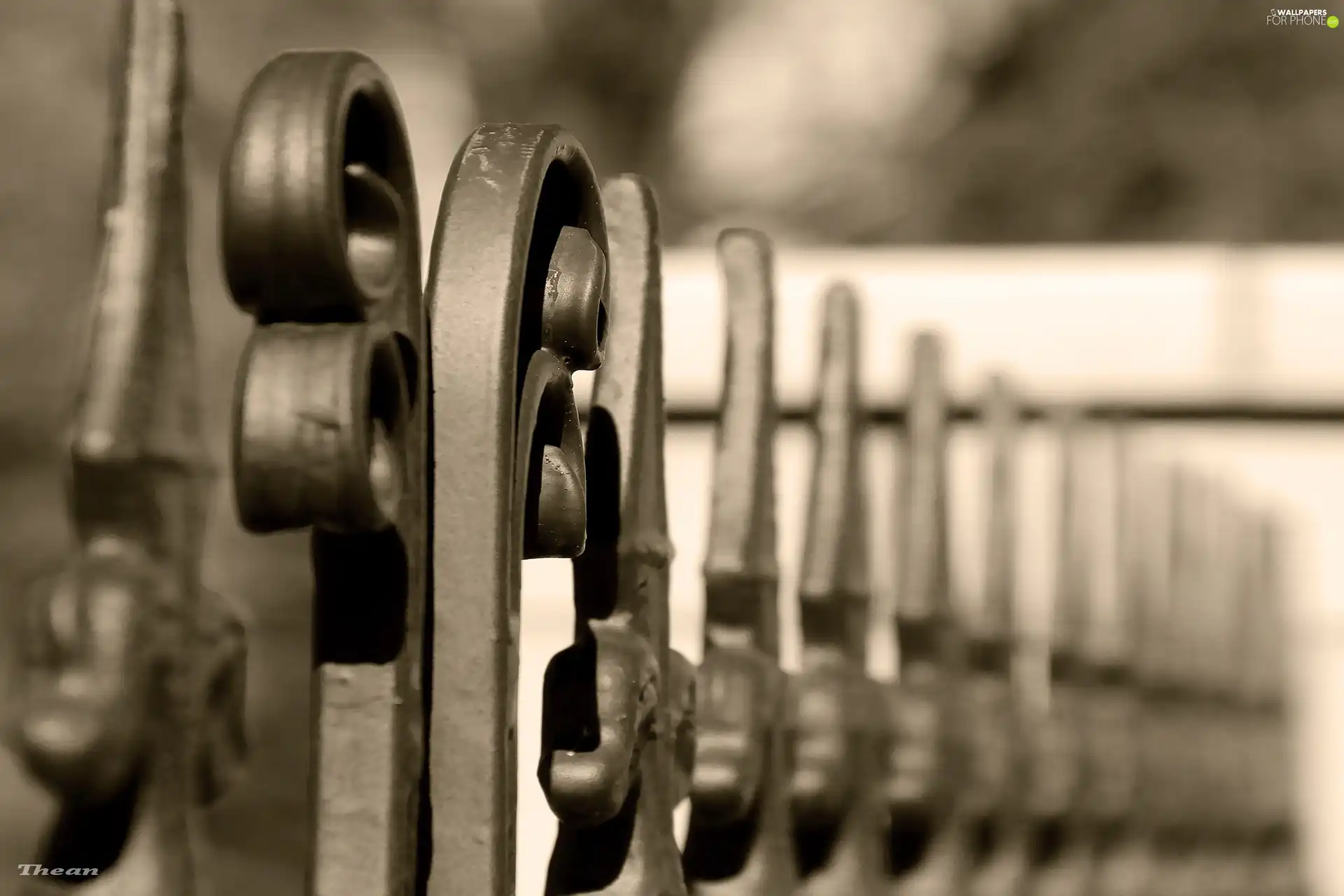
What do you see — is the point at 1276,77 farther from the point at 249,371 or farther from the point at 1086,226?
the point at 249,371

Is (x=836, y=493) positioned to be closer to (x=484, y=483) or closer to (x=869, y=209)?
(x=484, y=483)

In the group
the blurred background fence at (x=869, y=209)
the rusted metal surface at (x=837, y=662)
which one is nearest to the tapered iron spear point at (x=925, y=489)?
the rusted metal surface at (x=837, y=662)

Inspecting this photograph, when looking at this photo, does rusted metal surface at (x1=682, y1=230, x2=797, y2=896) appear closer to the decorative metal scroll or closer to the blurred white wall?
the decorative metal scroll

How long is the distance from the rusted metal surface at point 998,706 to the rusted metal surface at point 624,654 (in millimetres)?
786

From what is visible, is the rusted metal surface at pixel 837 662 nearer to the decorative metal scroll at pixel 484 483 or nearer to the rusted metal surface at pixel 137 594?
the decorative metal scroll at pixel 484 483

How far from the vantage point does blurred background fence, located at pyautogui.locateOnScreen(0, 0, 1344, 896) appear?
2.60m

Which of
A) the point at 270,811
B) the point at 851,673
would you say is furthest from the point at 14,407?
the point at 851,673

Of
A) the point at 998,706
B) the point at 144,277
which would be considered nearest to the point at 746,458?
the point at 144,277

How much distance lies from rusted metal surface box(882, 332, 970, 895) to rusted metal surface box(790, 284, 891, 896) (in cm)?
14

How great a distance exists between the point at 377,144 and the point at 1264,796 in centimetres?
235

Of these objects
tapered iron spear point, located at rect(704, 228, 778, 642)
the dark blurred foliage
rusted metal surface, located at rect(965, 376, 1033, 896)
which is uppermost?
the dark blurred foliage

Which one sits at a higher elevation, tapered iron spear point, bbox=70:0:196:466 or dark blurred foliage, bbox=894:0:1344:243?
dark blurred foliage, bbox=894:0:1344:243

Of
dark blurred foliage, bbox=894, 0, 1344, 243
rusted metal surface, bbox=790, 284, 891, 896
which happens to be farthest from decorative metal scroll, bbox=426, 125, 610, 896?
dark blurred foliage, bbox=894, 0, 1344, 243

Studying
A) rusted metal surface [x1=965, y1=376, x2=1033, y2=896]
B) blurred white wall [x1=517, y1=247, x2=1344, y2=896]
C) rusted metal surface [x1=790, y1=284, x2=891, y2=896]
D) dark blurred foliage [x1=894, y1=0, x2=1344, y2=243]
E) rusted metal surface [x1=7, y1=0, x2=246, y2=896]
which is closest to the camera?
rusted metal surface [x1=7, y1=0, x2=246, y2=896]
